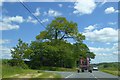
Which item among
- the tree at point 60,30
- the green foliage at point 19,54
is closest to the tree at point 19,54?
the green foliage at point 19,54

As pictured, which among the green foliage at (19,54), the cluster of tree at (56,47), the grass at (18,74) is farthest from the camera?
the cluster of tree at (56,47)

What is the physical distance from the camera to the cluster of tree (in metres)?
85.2

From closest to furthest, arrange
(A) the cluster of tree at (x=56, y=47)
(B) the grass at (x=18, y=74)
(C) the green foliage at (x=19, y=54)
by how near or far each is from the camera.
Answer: (B) the grass at (x=18, y=74)
(C) the green foliage at (x=19, y=54)
(A) the cluster of tree at (x=56, y=47)

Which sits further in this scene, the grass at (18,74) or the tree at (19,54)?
the tree at (19,54)

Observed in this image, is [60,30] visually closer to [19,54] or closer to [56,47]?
[56,47]

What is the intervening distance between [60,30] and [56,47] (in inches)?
357

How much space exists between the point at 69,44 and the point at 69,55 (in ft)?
19.2

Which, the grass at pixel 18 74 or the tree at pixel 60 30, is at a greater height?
the tree at pixel 60 30

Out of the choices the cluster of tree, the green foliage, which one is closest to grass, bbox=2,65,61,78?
the green foliage

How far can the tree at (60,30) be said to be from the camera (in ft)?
302

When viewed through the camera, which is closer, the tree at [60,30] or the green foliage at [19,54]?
the green foliage at [19,54]

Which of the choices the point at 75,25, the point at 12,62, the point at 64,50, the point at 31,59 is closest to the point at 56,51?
the point at 64,50

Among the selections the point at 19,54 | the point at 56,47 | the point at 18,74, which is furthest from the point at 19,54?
the point at 18,74

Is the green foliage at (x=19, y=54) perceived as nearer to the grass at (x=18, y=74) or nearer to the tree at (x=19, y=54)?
the tree at (x=19, y=54)
